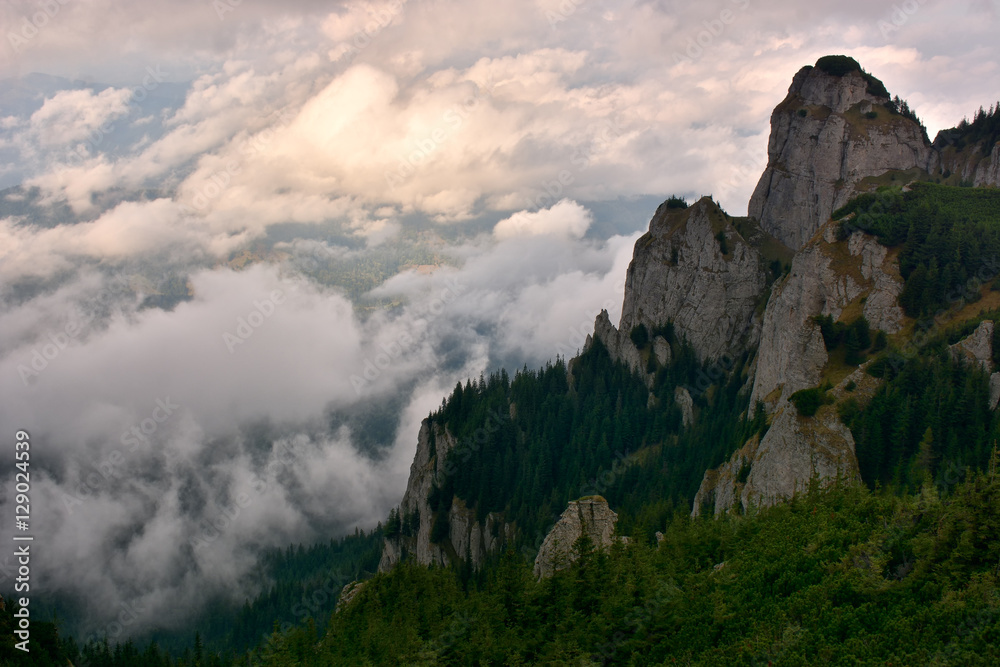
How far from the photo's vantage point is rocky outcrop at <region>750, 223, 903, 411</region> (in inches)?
3568

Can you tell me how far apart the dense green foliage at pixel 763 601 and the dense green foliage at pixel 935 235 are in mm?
50625

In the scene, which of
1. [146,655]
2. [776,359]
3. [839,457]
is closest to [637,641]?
[839,457]

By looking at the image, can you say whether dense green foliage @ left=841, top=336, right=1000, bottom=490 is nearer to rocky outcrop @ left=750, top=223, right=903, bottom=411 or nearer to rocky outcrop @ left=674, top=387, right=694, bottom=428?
rocky outcrop @ left=750, top=223, right=903, bottom=411

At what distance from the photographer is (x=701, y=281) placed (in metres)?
166

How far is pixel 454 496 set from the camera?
168250mm

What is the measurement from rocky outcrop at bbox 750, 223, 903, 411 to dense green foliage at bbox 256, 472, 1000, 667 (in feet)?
128

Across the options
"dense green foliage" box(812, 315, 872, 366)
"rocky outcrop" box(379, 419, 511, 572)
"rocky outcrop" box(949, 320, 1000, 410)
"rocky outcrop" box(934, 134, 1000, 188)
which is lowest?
"rocky outcrop" box(379, 419, 511, 572)

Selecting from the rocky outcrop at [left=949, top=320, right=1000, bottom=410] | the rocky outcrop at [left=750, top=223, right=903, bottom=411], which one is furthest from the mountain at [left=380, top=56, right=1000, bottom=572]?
the rocky outcrop at [left=949, top=320, right=1000, bottom=410]

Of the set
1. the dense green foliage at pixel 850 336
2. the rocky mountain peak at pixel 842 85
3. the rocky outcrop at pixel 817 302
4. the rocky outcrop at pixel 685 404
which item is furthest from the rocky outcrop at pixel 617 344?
the dense green foliage at pixel 850 336

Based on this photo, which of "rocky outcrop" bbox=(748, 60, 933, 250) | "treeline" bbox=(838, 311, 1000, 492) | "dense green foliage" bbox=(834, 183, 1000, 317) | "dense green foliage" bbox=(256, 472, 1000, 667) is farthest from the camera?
"rocky outcrop" bbox=(748, 60, 933, 250)

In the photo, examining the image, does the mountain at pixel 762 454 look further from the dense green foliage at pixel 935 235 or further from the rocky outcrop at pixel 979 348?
the dense green foliage at pixel 935 235

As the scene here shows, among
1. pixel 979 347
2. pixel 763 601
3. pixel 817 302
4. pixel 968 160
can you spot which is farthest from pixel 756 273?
pixel 763 601

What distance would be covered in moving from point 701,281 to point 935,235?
231 ft

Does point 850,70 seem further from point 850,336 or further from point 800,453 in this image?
point 800,453
